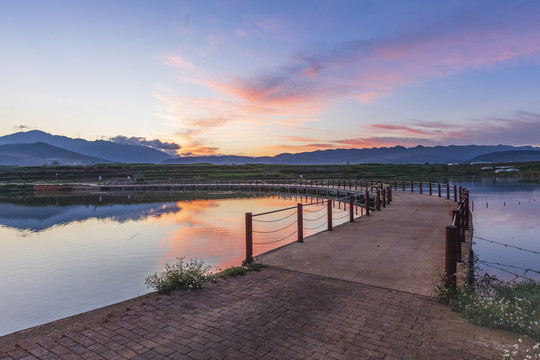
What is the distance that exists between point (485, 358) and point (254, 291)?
381cm

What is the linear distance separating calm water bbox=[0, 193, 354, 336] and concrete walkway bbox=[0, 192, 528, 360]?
4.82 meters

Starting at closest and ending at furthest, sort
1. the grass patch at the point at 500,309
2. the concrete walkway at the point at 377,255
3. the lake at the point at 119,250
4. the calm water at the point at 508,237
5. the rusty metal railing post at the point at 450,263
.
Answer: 1. the grass patch at the point at 500,309
2. the rusty metal railing post at the point at 450,263
3. the concrete walkway at the point at 377,255
4. the lake at the point at 119,250
5. the calm water at the point at 508,237

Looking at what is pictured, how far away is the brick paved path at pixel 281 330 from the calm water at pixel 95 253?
5072mm

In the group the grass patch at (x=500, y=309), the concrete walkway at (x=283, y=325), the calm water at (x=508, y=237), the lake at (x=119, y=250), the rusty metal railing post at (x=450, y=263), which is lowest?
the calm water at (x=508, y=237)

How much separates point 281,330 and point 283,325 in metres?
0.16

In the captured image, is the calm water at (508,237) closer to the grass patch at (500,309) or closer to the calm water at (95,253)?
the grass patch at (500,309)

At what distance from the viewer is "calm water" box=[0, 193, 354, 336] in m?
9.68

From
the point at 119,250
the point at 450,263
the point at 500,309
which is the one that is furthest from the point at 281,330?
the point at 119,250

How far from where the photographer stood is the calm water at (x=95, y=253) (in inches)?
381

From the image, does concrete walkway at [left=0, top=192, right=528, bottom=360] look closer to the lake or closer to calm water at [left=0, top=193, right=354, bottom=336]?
the lake

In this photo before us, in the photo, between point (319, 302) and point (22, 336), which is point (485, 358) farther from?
point (22, 336)

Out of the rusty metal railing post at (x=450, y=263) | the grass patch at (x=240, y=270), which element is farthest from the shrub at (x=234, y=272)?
the rusty metal railing post at (x=450, y=263)

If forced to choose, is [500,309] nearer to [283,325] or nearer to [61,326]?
[283,325]

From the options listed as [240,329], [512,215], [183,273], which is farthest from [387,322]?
[512,215]
